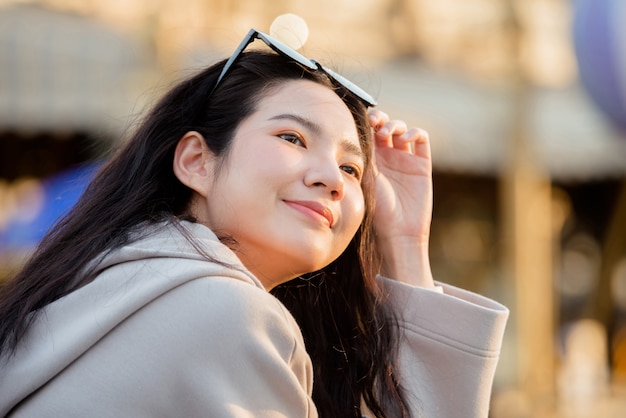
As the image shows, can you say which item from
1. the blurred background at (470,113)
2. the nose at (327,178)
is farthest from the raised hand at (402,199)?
the blurred background at (470,113)

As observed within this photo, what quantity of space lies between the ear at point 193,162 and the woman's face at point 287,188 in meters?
0.02

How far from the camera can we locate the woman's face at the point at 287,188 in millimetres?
1474

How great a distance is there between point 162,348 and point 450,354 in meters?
0.74

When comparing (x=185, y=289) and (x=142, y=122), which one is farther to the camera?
(x=142, y=122)

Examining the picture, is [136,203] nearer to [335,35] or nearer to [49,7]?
[49,7]

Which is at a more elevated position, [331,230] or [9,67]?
[331,230]

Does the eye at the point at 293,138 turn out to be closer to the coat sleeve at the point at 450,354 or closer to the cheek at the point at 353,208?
the cheek at the point at 353,208

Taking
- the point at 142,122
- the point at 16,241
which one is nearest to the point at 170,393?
the point at 142,122

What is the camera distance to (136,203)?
1554 mm

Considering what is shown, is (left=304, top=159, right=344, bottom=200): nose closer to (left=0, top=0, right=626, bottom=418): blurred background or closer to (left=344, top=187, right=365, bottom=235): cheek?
(left=344, top=187, right=365, bottom=235): cheek

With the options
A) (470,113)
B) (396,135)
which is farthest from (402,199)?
(470,113)

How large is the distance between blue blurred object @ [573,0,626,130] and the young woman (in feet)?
7.81

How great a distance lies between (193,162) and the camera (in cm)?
160

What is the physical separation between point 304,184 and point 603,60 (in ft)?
10.0
